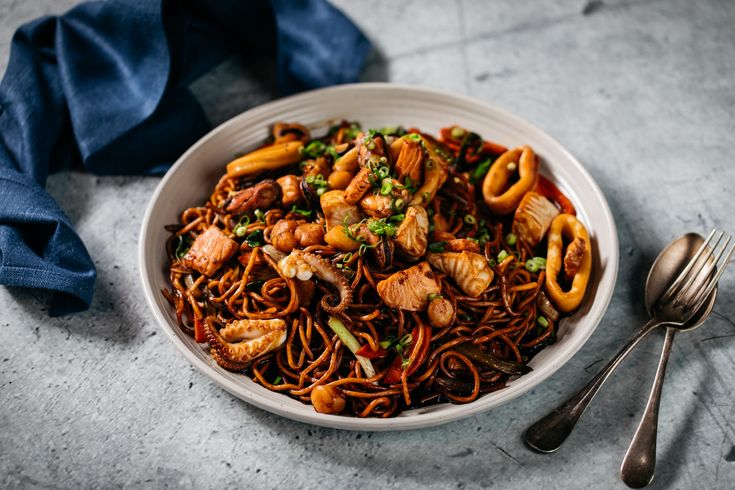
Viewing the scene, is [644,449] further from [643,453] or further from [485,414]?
[485,414]

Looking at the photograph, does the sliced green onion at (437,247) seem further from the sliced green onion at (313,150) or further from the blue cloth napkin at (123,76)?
the blue cloth napkin at (123,76)

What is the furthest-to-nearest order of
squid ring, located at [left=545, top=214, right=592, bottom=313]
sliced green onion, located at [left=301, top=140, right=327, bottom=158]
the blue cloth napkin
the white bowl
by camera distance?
the blue cloth napkin < sliced green onion, located at [left=301, top=140, right=327, bottom=158] < squid ring, located at [left=545, top=214, right=592, bottom=313] < the white bowl

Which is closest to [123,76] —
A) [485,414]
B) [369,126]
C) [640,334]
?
[369,126]

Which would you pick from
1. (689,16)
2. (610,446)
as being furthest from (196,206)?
(689,16)

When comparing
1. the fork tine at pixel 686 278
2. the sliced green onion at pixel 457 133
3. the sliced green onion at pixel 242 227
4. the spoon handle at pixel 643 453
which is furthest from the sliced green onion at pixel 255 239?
the fork tine at pixel 686 278

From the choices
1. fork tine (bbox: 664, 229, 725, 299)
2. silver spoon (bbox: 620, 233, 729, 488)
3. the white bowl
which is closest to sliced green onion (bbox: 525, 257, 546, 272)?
the white bowl

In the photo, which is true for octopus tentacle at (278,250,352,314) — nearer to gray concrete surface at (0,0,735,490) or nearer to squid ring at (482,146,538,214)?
gray concrete surface at (0,0,735,490)
